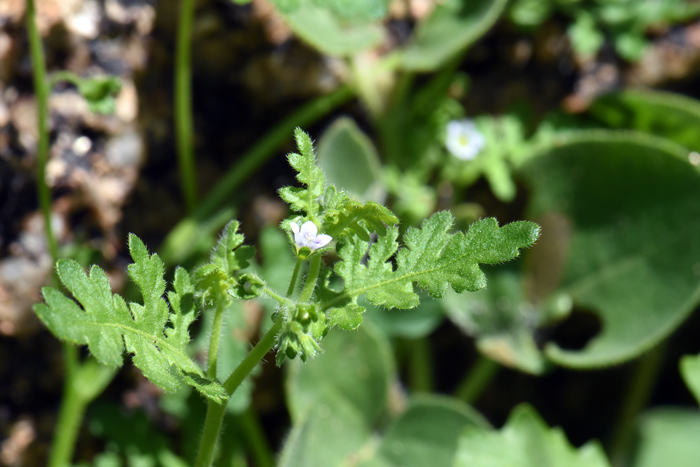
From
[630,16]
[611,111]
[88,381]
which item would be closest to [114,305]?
[88,381]

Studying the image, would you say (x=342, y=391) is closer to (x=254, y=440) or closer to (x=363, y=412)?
(x=363, y=412)

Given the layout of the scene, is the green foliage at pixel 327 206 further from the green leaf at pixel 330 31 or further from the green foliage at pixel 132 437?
the green foliage at pixel 132 437

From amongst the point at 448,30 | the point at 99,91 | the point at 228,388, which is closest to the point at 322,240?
the point at 228,388

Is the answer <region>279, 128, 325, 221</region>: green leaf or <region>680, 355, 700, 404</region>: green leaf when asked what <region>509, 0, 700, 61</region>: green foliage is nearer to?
<region>680, 355, 700, 404</region>: green leaf

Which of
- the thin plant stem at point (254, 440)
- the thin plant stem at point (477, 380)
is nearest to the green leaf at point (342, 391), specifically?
the thin plant stem at point (254, 440)

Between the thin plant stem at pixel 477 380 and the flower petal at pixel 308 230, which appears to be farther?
the thin plant stem at pixel 477 380
